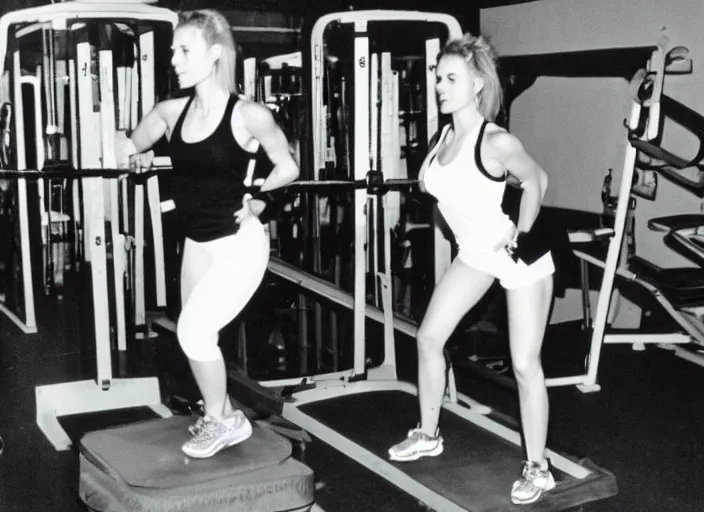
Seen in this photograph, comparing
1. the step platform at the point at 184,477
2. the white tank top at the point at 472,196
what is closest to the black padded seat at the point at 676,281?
the white tank top at the point at 472,196

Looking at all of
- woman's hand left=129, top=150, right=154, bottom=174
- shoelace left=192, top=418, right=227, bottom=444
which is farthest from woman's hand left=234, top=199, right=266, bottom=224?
shoelace left=192, top=418, right=227, bottom=444

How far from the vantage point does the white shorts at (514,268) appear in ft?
8.75

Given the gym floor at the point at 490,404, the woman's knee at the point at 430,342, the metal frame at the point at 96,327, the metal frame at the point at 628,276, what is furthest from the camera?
the metal frame at the point at 628,276

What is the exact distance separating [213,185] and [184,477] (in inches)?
35.5

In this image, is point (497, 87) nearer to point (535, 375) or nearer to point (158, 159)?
point (535, 375)

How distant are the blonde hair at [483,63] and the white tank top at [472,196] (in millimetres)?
93

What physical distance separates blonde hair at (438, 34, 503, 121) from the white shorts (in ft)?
1.52

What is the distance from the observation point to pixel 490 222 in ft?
8.90

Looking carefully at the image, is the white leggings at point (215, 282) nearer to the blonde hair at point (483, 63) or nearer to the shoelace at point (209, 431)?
the shoelace at point (209, 431)

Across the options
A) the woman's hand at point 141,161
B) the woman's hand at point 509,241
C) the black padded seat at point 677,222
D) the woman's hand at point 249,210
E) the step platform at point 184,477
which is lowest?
the step platform at point 184,477

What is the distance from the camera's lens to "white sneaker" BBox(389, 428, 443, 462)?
3096mm

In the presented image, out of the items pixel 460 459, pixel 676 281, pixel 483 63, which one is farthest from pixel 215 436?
pixel 676 281

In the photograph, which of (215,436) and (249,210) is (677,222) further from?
(215,436)

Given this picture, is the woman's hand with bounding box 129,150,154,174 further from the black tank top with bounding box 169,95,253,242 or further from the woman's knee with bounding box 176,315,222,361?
the woman's knee with bounding box 176,315,222,361
